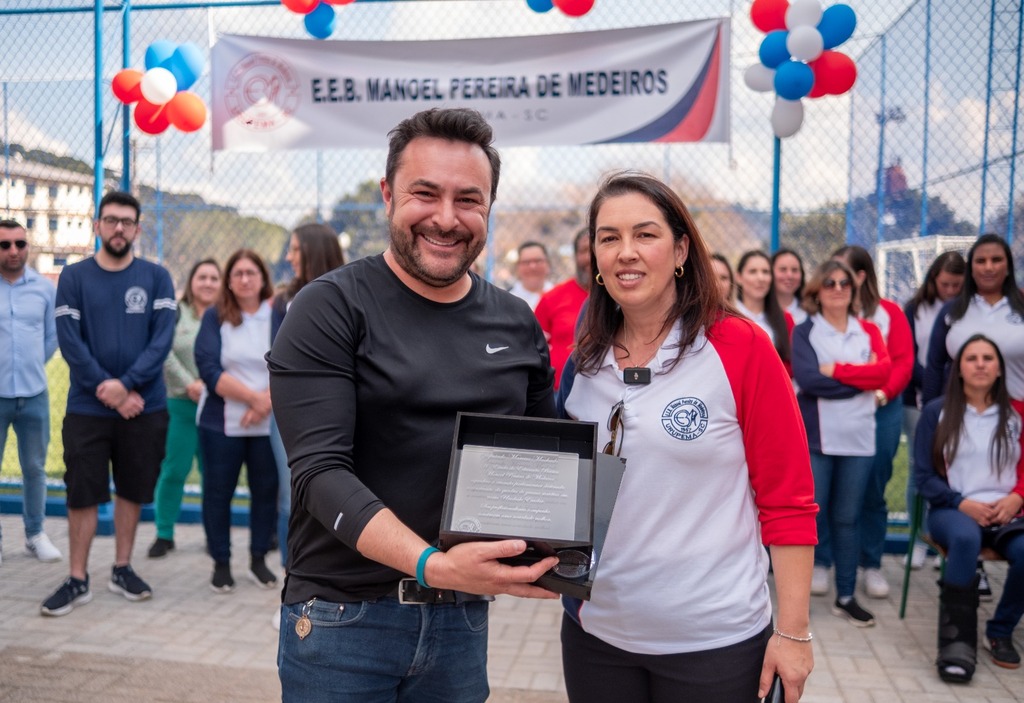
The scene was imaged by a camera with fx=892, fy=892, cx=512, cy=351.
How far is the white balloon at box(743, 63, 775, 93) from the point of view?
5.59 m

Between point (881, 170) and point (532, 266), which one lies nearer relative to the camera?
point (881, 170)

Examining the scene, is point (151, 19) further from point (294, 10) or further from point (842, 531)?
point (842, 531)

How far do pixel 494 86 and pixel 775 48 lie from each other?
1761 mm

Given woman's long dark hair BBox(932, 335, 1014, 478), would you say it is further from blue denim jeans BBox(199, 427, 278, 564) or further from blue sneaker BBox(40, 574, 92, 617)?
blue sneaker BBox(40, 574, 92, 617)

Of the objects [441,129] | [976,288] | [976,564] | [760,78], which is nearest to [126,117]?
[760,78]

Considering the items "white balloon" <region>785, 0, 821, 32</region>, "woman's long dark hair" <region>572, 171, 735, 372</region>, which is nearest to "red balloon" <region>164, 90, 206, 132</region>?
"white balloon" <region>785, 0, 821, 32</region>

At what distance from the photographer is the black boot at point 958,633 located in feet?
13.3

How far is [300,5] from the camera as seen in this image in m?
5.68

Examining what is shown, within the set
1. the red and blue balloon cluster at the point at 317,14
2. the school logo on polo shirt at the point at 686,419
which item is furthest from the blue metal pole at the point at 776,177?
the school logo on polo shirt at the point at 686,419

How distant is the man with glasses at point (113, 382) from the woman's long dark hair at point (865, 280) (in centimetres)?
398

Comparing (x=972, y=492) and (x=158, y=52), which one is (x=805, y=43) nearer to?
(x=972, y=492)

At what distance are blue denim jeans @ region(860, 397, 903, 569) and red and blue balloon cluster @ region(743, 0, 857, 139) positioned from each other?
1.82 meters

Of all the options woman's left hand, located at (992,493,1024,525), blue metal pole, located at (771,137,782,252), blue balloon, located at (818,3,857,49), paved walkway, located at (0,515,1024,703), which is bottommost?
paved walkway, located at (0,515,1024,703)

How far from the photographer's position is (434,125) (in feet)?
5.93
